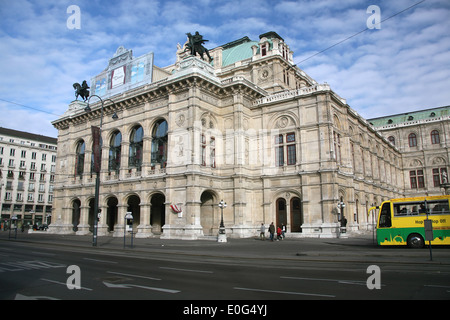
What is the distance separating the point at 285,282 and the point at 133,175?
1267 inches

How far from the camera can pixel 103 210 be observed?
139ft

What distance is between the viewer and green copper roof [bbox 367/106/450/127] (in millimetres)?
68688

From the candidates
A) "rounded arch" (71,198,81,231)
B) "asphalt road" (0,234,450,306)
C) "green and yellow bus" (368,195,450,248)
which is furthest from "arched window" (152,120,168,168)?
"asphalt road" (0,234,450,306)

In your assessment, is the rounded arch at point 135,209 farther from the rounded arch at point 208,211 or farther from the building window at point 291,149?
the building window at point 291,149

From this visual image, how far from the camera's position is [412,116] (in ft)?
233

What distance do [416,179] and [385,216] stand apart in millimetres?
51580

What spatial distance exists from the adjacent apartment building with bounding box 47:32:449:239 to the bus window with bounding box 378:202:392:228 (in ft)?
31.4

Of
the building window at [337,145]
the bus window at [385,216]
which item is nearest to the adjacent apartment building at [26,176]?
the building window at [337,145]

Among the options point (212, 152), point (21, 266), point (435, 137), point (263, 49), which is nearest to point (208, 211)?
point (212, 152)

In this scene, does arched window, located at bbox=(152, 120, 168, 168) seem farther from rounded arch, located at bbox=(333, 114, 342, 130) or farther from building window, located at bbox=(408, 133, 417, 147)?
building window, located at bbox=(408, 133, 417, 147)

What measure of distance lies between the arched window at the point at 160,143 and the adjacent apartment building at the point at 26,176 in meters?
49.8

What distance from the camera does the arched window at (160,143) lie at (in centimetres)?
3826

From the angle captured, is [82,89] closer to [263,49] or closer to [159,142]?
[159,142]

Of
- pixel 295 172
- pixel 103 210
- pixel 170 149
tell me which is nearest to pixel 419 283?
pixel 295 172
